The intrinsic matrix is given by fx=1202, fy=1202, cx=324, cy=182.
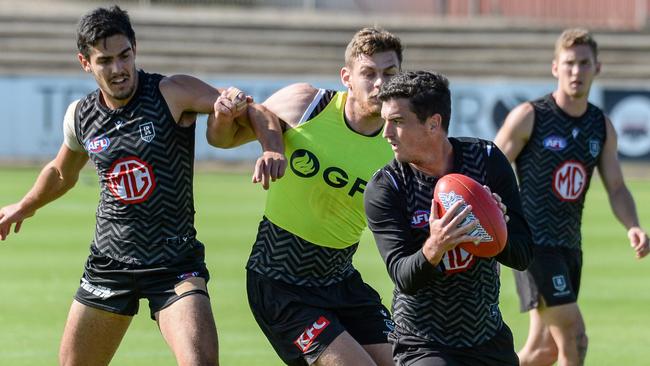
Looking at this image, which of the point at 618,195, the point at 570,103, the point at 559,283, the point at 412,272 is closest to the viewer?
the point at 412,272

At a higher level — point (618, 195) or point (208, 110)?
point (208, 110)

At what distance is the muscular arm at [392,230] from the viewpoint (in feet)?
18.3

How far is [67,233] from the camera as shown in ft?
51.1

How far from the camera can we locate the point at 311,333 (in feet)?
21.7

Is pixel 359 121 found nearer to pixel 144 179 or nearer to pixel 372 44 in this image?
pixel 372 44

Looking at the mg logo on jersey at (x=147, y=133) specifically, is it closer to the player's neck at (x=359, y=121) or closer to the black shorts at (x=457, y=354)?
the player's neck at (x=359, y=121)

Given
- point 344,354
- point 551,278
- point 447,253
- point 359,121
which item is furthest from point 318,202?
point 551,278

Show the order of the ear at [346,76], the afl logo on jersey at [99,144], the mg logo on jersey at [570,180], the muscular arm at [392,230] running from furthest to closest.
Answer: the mg logo on jersey at [570,180] < the ear at [346,76] < the afl logo on jersey at [99,144] < the muscular arm at [392,230]

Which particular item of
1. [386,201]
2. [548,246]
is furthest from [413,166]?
[548,246]

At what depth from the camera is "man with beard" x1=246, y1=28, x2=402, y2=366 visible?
675 centimetres

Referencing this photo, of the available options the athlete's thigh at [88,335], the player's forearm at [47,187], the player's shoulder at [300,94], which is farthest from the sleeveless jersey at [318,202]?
the player's forearm at [47,187]

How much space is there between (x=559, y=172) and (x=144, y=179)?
342 centimetres

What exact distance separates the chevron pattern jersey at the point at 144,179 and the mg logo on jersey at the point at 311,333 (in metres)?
0.82

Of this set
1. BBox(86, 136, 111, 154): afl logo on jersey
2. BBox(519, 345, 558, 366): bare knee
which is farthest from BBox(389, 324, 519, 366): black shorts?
BBox(519, 345, 558, 366): bare knee
